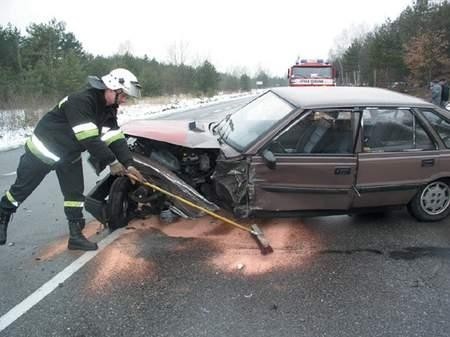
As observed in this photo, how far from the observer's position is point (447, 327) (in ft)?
9.91

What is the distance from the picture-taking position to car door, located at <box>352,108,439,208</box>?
4488 mm

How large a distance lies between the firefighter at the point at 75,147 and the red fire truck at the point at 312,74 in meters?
14.0

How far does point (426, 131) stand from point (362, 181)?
94 centimetres

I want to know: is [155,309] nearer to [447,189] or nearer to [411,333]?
[411,333]

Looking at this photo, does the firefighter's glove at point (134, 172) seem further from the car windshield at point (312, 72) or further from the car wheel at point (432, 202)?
the car windshield at point (312, 72)

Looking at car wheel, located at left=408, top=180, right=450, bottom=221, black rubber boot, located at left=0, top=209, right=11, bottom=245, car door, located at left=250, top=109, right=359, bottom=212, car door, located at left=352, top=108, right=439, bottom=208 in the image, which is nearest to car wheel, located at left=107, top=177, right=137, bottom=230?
black rubber boot, located at left=0, top=209, right=11, bottom=245

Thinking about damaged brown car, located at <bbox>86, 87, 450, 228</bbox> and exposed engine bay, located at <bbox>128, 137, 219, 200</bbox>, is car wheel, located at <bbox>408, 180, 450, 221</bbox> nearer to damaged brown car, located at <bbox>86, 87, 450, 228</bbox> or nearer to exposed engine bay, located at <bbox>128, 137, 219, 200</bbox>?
damaged brown car, located at <bbox>86, 87, 450, 228</bbox>

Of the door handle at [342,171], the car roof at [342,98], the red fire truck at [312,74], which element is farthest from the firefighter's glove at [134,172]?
the red fire truck at [312,74]

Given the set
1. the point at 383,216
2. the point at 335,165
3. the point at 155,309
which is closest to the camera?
the point at 155,309

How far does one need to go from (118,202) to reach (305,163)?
6.24ft

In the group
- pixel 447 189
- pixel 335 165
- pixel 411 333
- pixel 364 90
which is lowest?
pixel 411 333

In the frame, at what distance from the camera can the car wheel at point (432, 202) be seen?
4812 millimetres

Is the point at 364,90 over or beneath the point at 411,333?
over

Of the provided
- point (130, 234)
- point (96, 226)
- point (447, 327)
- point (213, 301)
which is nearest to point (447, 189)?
point (447, 327)
